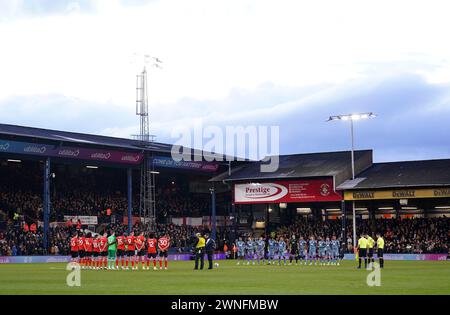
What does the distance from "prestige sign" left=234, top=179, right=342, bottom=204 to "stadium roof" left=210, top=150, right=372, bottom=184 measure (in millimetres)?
764

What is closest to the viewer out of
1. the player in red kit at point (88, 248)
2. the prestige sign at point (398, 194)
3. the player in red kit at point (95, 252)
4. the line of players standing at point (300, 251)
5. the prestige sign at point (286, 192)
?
the player in red kit at point (95, 252)

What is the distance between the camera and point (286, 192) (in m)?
76.6

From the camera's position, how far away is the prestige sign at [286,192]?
74.4 m

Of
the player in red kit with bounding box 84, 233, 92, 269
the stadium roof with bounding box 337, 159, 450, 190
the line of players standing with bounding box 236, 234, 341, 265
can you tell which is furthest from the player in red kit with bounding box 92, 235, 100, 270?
the stadium roof with bounding box 337, 159, 450, 190

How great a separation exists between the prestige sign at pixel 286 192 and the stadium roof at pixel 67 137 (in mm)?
9522

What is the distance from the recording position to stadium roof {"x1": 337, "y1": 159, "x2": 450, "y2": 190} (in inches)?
2753

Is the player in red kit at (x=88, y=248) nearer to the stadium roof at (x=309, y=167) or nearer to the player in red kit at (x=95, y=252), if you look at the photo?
the player in red kit at (x=95, y=252)

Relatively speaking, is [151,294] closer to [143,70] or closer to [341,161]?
[143,70]

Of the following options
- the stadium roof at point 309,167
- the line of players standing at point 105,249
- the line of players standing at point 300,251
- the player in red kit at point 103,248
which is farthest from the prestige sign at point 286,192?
the player in red kit at point 103,248

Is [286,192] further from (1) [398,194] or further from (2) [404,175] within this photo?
(2) [404,175]

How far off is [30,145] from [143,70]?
13793 mm

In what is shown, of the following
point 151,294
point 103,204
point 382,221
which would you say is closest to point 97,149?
point 103,204

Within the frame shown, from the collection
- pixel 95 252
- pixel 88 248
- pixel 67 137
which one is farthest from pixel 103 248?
pixel 67 137

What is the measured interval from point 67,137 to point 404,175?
3276 centimetres
